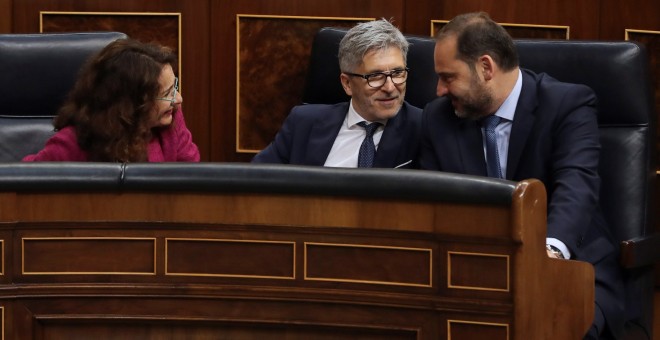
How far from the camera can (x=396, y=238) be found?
197 cm

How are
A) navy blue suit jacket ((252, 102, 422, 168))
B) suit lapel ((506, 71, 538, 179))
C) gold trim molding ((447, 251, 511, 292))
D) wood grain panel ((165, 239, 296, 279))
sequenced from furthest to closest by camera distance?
navy blue suit jacket ((252, 102, 422, 168)) → suit lapel ((506, 71, 538, 179)) → wood grain panel ((165, 239, 296, 279)) → gold trim molding ((447, 251, 511, 292))

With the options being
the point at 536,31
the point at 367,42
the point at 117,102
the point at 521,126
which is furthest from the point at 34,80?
the point at 536,31

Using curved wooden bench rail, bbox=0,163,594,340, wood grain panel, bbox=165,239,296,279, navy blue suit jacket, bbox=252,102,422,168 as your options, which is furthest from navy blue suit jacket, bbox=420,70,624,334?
wood grain panel, bbox=165,239,296,279

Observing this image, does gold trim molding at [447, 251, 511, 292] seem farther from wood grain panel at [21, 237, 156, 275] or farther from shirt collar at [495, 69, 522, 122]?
shirt collar at [495, 69, 522, 122]

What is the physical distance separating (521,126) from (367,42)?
19.8 inches

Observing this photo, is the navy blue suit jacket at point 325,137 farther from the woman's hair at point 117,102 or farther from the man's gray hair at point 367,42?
the woman's hair at point 117,102

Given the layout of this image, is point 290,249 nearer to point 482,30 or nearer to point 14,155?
point 482,30

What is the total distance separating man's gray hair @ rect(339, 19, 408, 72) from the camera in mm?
2859

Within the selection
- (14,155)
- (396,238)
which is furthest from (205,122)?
(396,238)

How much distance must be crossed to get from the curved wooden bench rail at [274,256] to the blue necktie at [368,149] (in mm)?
822

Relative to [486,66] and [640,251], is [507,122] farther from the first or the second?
[640,251]

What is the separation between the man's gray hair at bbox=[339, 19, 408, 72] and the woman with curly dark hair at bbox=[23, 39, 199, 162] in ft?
1.43

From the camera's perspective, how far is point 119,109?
275 cm

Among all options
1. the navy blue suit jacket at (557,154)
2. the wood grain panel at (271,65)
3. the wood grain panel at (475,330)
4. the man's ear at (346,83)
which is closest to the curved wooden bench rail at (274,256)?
the wood grain panel at (475,330)
